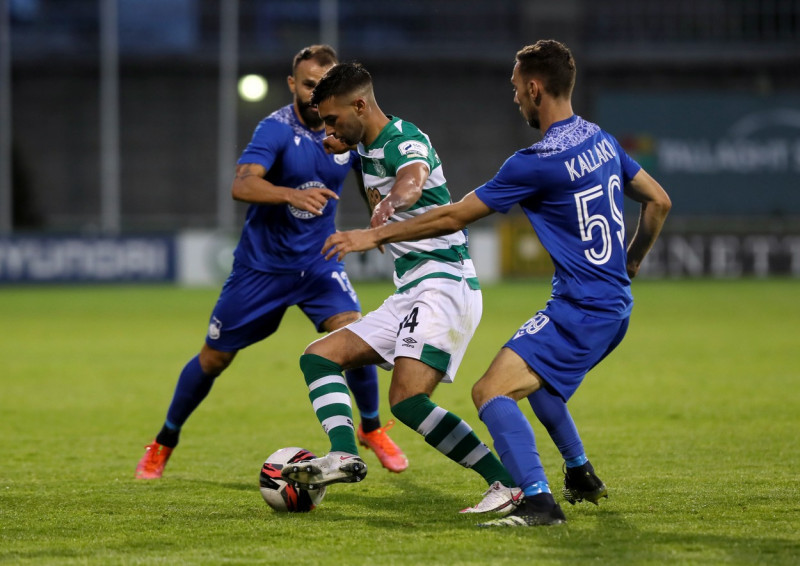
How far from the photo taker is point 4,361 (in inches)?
521

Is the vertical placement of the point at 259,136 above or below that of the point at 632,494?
above

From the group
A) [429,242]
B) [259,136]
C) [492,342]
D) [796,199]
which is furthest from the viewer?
[796,199]

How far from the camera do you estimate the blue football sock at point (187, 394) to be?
6.96m

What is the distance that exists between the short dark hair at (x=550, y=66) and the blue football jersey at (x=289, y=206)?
201 centimetres

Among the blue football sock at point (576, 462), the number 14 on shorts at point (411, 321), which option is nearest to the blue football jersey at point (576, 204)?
the number 14 on shorts at point (411, 321)

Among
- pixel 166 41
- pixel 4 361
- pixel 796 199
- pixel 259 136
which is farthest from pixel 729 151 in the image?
pixel 259 136

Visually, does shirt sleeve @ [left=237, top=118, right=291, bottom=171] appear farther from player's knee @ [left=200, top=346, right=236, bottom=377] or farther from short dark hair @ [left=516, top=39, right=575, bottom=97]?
short dark hair @ [left=516, top=39, right=575, bottom=97]

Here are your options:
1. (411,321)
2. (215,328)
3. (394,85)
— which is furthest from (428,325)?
(394,85)

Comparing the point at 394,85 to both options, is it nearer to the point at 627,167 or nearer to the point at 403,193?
the point at 627,167

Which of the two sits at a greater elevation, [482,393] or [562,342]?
[562,342]

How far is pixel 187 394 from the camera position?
6.96 meters

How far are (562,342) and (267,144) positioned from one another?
2.54 meters

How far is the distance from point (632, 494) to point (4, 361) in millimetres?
9483

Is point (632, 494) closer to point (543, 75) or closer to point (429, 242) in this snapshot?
point (429, 242)
